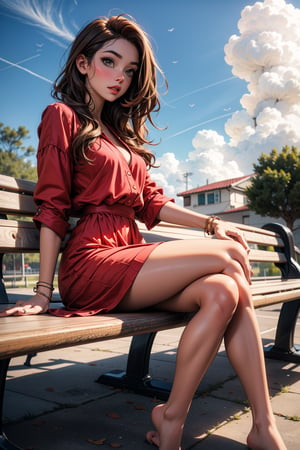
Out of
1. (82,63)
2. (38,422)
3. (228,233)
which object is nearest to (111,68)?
(82,63)

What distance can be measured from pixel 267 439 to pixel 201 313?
21.9 inches

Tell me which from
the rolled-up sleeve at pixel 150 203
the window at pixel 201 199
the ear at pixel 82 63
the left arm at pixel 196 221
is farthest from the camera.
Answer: the window at pixel 201 199

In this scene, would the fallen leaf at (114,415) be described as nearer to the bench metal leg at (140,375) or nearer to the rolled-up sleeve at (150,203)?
the bench metal leg at (140,375)

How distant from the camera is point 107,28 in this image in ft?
7.58

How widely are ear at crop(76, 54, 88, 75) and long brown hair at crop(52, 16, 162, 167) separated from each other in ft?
0.06

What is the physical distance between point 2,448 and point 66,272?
2.49 ft

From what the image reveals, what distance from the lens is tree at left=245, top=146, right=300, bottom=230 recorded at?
2927cm

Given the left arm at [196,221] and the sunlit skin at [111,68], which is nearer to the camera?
the sunlit skin at [111,68]

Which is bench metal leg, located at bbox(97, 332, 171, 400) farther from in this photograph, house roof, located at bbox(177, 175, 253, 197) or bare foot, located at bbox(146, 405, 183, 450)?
house roof, located at bbox(177, 175, 253, 197)

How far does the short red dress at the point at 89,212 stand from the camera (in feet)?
6.19

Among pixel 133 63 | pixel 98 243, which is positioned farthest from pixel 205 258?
pixel 133 63

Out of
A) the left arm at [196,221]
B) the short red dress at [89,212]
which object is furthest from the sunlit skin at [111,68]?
the left arm at [196,221]

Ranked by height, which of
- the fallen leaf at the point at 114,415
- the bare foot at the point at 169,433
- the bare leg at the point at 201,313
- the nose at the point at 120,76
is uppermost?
the nose at the point at 120,76

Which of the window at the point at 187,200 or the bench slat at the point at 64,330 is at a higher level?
the window at the point at 187,200
